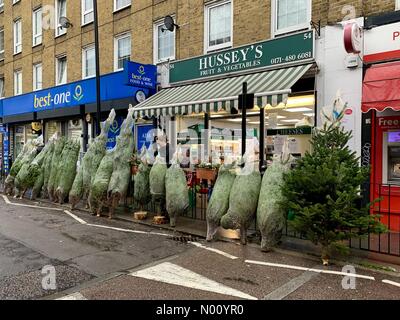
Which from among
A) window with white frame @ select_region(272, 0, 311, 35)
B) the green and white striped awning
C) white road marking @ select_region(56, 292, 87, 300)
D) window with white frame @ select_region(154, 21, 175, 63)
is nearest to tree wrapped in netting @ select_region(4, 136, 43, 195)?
the green and white striped awning

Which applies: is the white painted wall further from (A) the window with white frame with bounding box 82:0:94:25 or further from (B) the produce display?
(A) the window with white frame with bounding box 82:0:94:25

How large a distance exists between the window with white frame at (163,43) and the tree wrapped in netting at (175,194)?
6065mm

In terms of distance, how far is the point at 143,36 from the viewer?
44.7 ft

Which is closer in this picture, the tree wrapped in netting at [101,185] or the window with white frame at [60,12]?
the tree wrapped in netting at [101,185]

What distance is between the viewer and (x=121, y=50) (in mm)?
14742

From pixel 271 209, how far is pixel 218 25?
7.33m

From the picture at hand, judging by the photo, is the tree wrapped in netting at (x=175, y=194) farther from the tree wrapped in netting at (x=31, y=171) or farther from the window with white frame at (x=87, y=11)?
the window with white frame at (x=87, y=11)

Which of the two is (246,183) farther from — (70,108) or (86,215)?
(70,108)

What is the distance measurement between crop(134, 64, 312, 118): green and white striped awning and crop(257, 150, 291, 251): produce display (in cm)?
216

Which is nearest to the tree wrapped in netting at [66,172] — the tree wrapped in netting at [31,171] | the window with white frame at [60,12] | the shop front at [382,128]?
the tree wrapped in netting at [31,171]

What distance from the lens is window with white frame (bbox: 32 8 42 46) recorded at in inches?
765

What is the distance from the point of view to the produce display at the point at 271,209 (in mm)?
6047

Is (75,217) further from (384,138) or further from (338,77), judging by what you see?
(384,138)
